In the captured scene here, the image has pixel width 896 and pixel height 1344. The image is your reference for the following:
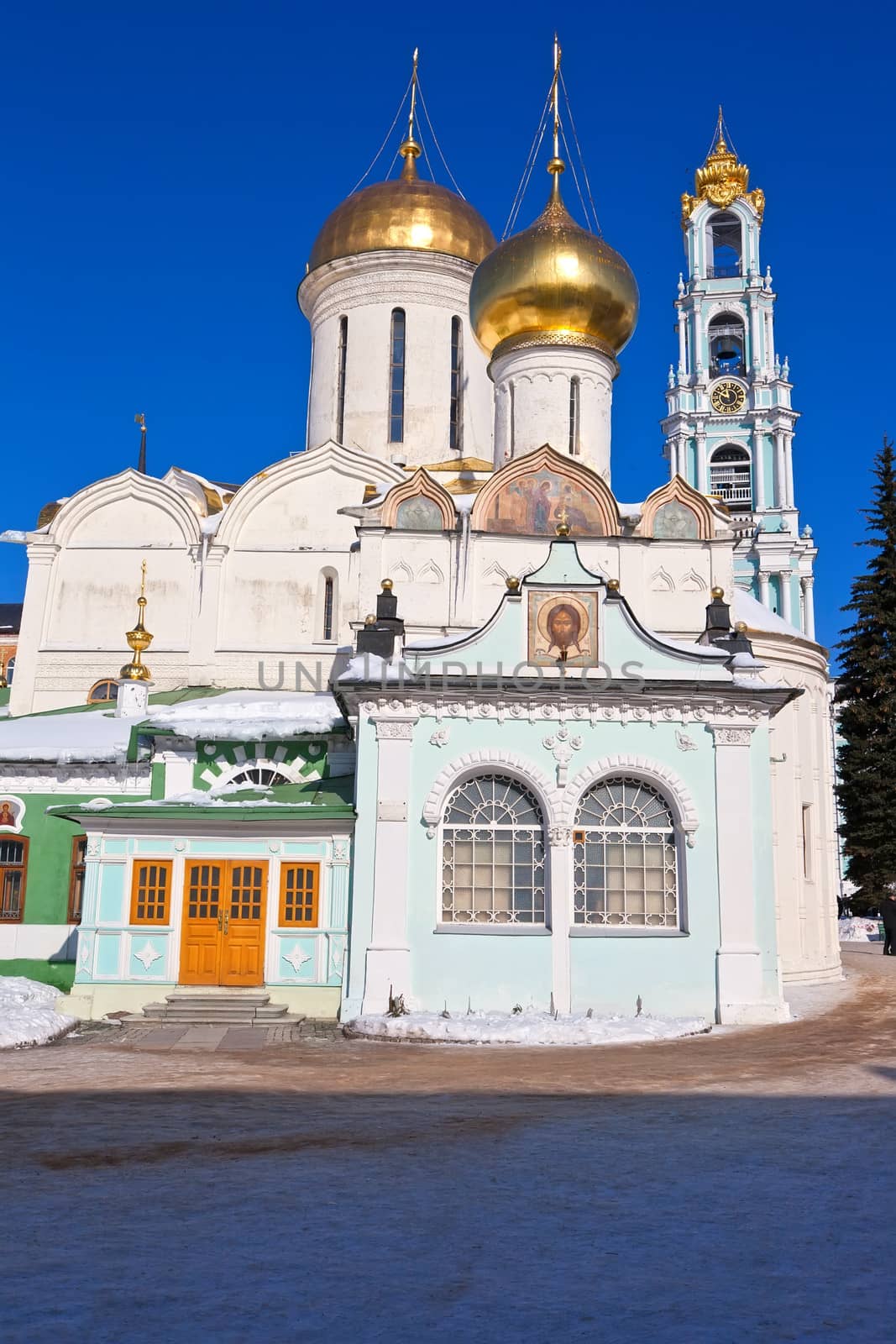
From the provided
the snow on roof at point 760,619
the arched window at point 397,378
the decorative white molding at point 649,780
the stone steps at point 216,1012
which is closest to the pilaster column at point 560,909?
the decorative white molding at point 649,780

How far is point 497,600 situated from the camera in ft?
56.9

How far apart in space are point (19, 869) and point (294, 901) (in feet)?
16.1

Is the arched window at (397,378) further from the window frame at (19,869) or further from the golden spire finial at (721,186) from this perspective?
the golden spire finial at (721,186)

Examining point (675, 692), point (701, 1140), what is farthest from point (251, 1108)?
point (675, 692)

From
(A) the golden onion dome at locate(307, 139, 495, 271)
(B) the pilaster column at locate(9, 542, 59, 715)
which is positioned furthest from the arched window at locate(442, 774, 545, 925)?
(A) the golden onion dome at locate(307, 139, 495, 271)

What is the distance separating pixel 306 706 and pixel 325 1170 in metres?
9.92

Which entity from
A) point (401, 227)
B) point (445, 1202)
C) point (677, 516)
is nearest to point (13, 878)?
point (677, 516)

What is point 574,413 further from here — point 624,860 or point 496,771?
point 624,860

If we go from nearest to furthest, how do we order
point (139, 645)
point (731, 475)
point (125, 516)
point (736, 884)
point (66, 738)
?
point (736, 884) → point (66, 738) → point (139, 645) → point (125, 516) → point (731, 475)

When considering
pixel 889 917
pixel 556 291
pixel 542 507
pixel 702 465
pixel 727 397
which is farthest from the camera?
pixel 727 397

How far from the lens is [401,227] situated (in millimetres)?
23562

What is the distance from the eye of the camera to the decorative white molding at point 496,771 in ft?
41.6

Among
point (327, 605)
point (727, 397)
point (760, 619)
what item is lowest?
point (760, 619)

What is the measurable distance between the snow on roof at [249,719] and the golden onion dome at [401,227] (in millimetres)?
11807
